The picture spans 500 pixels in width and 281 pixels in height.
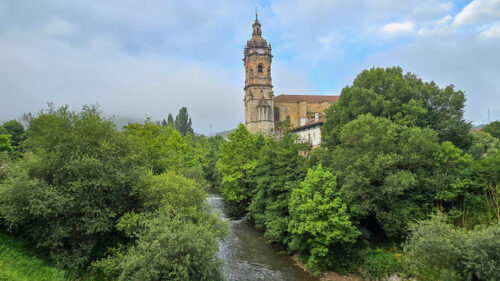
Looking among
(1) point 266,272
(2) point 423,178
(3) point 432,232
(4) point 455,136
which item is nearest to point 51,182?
(1) point 266,272

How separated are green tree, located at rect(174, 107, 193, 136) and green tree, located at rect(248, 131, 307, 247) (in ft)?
253

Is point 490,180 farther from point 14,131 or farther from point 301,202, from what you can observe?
point 14,131

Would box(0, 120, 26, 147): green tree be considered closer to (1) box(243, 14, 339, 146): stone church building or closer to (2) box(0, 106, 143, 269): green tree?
(1) box(243, 14, 339, 146): stone church building

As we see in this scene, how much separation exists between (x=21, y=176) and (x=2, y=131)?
2253 inches

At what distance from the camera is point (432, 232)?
47.1ft

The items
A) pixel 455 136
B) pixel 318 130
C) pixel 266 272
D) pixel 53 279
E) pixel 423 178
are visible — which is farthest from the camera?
pixel 318 130

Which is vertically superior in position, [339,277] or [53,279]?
[53,279]

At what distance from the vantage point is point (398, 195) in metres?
20.1

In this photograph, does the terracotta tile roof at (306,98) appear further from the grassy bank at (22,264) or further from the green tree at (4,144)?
the grassy bank at (22,264)

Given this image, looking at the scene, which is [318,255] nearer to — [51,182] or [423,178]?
[423,178]

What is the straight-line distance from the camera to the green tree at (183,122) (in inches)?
4019

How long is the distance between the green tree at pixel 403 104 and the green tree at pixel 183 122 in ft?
263

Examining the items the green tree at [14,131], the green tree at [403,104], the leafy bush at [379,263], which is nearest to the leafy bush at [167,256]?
the leafy bush at [379,263]

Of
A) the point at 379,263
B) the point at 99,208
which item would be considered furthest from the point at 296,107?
the point at 99,208
